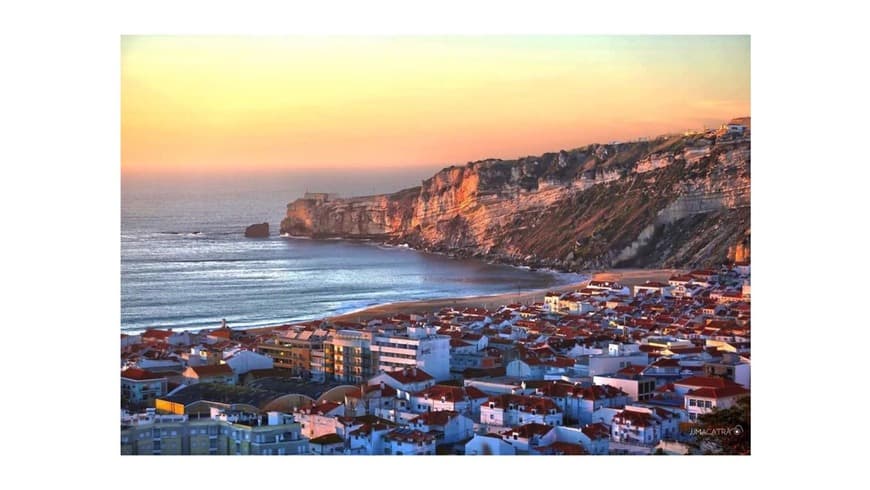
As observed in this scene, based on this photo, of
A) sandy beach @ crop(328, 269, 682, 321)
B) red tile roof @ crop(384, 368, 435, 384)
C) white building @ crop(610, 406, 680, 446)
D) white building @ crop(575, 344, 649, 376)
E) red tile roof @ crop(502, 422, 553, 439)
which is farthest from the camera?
sandy beach @ crop(328, 269, 682, 321)

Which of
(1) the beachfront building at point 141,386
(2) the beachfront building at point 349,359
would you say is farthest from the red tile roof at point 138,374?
(2) the beachfront building at point 349,359

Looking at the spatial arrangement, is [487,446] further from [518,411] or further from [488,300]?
[488,300]

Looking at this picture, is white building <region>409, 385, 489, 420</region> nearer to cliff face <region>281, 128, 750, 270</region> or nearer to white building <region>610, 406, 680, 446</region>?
white building <region>610, 406, 680, 446</region>

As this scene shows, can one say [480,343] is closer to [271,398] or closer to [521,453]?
[271,398]

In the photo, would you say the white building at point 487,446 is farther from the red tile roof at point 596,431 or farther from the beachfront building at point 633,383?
the beachfront building at point 633,383

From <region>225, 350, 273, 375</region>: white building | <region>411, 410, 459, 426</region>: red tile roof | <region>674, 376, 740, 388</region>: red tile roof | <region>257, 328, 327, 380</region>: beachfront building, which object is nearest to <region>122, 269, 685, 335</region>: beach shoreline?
<region>257, 328, 327, 380</region>: beachfront building
